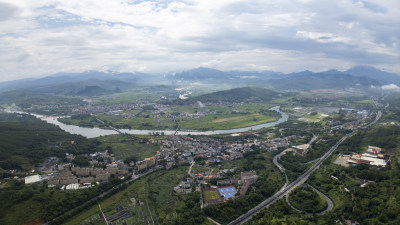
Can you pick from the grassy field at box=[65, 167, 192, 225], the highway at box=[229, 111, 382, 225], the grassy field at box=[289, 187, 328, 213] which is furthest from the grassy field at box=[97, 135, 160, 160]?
the grassy field at box=[289, 187, 328, 213]

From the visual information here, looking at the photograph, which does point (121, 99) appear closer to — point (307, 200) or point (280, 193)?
point (280, 193)

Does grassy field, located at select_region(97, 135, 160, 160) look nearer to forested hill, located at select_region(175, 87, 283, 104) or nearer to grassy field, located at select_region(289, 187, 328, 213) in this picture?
grassy field, located at select_region(289, 187, 328, 213)

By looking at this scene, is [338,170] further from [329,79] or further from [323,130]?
[329,79]

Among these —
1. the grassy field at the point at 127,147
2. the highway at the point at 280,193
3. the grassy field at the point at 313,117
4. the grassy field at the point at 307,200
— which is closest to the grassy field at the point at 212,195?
the highway at the point at 280,193

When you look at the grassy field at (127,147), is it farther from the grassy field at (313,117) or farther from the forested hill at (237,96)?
the forested hill at (237,96)

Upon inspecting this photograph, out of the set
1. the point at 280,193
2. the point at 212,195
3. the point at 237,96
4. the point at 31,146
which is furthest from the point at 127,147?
the point at 237,96

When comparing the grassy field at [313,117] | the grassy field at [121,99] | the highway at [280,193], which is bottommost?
the highway at [280,193]
